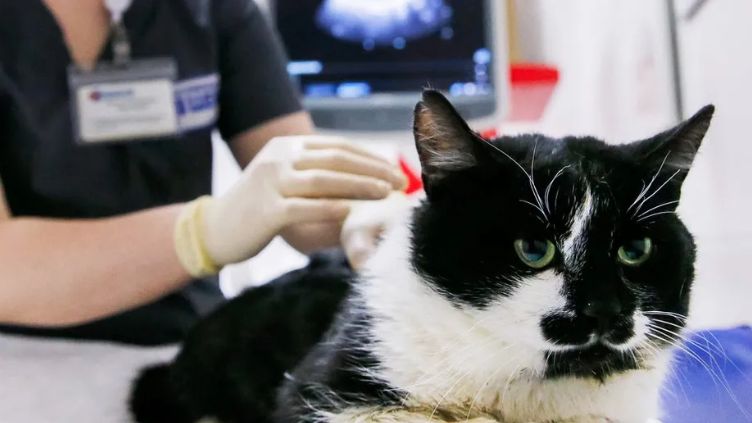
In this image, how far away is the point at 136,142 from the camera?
2.88 ft

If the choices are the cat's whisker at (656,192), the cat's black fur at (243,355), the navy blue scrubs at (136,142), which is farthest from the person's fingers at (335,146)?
the cat's whisker at (656,192)

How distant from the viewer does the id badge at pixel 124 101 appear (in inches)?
33.0

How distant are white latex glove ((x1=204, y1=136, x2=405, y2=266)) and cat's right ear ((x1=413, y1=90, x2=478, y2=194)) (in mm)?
237

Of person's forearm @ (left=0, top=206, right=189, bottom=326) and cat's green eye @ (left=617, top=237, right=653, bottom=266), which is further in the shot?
person's forearm @ (left=0, top=206, right=189, bottom=326)

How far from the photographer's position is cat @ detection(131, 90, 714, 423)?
44 centimetres

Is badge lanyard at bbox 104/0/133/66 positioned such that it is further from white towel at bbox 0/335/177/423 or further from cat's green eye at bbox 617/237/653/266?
cat's green eye at bbox 617/237/653/266

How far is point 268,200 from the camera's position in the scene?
0.73 meters

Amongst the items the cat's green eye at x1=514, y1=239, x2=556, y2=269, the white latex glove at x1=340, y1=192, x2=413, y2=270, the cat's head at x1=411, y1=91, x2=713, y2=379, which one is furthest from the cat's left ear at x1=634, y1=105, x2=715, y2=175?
the white latex glove at x1=340, y1=192, x2=413, y2=270

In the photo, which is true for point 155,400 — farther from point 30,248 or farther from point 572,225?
point 572,225

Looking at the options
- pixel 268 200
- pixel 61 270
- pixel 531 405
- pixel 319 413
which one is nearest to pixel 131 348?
pixel 61 270

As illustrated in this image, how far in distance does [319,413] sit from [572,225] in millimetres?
215

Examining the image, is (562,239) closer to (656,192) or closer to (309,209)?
(656,192)

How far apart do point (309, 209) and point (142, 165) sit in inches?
11.7

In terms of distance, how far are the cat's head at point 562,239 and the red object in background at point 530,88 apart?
0.97m
